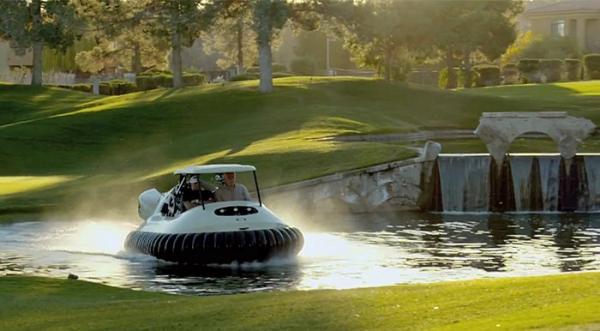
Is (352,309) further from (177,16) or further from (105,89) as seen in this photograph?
(105,89)

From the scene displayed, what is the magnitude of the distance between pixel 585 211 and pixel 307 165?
30.6ft

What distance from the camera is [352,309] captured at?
15898 mm

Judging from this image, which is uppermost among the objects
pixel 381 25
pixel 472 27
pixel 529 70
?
pixel 381 25

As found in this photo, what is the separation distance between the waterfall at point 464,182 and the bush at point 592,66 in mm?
59311

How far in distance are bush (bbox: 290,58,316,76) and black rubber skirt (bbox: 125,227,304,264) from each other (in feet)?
321

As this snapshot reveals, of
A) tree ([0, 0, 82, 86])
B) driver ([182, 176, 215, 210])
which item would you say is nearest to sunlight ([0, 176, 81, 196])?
driver ([182, 176, 215, 210])

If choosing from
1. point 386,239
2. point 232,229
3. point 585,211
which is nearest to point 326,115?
point 585,211

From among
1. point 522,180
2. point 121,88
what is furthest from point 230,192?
point 121,88

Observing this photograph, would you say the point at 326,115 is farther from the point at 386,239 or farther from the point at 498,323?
the point at 498,323

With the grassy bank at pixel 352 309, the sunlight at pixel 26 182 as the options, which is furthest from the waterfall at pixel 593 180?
the grassy bank at pixel 352 309

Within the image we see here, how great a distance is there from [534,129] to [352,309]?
92.0 ft

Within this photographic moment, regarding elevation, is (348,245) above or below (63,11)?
below

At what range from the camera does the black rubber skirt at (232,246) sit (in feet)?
88.8

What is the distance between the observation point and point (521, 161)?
4334cm
